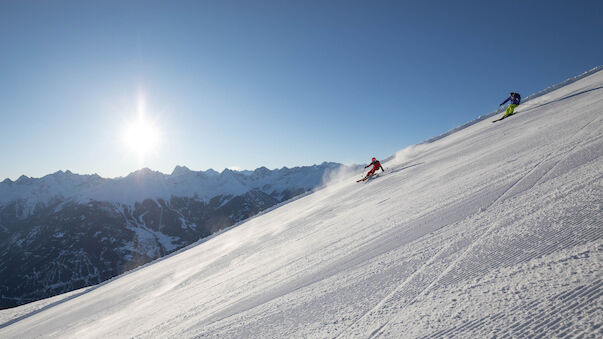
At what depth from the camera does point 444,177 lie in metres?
8.16

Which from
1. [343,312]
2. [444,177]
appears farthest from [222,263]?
[444,177]

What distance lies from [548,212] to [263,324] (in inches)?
167

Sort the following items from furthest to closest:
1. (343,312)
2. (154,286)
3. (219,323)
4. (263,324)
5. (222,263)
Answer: (154,286), (222,263), (219,323), (263,324), (343,312)


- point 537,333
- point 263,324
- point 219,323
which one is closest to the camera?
point 537,333

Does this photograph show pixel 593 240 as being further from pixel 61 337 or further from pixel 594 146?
pixel 61 337

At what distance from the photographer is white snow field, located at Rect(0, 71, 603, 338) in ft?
7.63

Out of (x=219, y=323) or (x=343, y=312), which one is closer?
(x=343, y=312)

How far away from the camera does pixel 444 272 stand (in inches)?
124

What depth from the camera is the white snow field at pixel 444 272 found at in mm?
2326

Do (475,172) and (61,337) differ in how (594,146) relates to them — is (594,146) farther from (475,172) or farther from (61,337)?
(61,337)

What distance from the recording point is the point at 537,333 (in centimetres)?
203

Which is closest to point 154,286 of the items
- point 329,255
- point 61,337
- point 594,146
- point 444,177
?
point 61,337

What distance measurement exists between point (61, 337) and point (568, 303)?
37.6ft

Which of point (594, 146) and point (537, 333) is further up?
point (594, 146)
